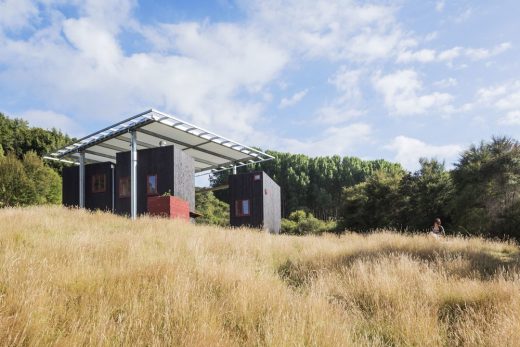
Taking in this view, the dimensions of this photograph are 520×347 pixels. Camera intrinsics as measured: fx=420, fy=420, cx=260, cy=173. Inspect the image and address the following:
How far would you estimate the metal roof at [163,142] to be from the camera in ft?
63.7

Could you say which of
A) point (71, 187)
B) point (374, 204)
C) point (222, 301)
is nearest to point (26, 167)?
point (71, 187)

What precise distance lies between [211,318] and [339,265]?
4306 mm

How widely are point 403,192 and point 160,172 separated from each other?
1989cm

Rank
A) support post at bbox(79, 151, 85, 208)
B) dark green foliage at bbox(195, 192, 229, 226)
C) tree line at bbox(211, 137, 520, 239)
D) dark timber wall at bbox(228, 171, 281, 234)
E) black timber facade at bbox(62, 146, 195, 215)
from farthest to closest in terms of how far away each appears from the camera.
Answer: dark green foliage at bbox(195, 192, 229, 226) → dark timber wall at bbox(228, 171, 281, 234) → support post at bbox(79, 151, 85, 208) → tree line at bbox(211, 137, 520, 239) → black timber facade at bbox(62, 146, 195, 215)

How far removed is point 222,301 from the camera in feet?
17.0

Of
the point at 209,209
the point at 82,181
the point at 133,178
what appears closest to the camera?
the point at 133,178

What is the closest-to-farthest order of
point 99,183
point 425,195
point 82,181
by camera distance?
point 82,181 → point 99,183 → point 425,195

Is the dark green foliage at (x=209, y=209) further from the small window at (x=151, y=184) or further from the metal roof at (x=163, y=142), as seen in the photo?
the small window at (x=151, y=184)

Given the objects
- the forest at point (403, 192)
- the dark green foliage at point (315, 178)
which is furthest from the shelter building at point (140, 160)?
the dark green foliage at point (315, 178)

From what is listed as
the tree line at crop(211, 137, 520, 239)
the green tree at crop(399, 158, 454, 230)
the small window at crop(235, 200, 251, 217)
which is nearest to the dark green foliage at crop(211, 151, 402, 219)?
the tree line at crop(211, 137, 520, 239)

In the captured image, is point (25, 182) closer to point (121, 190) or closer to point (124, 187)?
point (121, 190)

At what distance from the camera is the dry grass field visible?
13.2ft

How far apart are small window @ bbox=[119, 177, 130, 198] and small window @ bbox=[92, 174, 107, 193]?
1796 millimetres

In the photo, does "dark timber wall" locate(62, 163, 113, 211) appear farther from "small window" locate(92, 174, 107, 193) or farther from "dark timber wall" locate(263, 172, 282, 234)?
"dark timber wall" locate(263, 172, 282, 234)
